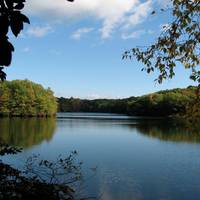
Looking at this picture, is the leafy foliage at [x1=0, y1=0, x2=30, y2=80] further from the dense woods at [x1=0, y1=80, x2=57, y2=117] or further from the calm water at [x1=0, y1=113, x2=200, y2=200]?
the dense woods at [x1=0, y1=80, x2=57, y2=117]

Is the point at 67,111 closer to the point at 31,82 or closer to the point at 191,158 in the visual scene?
the point at 31,82

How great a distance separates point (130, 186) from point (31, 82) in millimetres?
70895

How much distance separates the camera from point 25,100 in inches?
2960

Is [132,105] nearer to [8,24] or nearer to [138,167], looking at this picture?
[138,167]

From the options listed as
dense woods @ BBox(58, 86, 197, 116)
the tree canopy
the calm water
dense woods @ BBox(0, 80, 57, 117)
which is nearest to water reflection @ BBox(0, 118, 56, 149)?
the calm water

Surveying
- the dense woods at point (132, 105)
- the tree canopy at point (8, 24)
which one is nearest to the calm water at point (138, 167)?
the tree canopy at point (8, 24)

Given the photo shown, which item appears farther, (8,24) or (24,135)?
(24,135)

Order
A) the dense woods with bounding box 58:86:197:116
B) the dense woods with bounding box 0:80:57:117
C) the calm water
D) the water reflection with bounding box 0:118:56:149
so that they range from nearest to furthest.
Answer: the calm water, the water reflection with bounding box 0:118:56:149, the dense woods with bounding box 0:80:57:117, the dense woods with bounding box 58:86:197:116

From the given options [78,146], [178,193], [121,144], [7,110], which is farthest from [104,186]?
[7,110]

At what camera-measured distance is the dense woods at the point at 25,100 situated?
73.6m

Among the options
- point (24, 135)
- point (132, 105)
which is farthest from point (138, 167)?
point (132, 105)

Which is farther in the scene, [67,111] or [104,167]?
[67,111]

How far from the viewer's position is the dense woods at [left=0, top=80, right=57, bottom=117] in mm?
73625

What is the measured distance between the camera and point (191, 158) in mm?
22000
